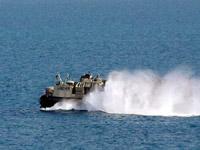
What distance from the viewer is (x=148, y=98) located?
117375mm

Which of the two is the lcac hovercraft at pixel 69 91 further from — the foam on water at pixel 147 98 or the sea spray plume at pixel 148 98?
the sea spray plume at pixel 148 98

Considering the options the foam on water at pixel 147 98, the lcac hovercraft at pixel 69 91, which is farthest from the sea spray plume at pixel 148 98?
the lcac hovercraft at pixel 69 91

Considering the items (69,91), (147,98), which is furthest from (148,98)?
(69,91)

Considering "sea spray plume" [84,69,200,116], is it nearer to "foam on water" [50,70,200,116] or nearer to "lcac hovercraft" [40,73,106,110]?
"foam on water" [50,70,200,116]

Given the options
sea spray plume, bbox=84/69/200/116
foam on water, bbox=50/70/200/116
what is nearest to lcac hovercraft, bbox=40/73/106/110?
foam on water, bbox=50/70/200/116

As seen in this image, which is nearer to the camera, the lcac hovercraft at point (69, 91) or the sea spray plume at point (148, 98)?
the sea spray plume at point (148, 98)

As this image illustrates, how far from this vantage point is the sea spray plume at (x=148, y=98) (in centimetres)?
11569

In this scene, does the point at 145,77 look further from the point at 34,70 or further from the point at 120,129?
the point at 34,70

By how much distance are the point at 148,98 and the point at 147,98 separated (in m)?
0.11

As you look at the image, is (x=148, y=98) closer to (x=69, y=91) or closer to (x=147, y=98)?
(x=147, y=98)

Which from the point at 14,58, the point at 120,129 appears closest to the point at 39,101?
the point at 120,129

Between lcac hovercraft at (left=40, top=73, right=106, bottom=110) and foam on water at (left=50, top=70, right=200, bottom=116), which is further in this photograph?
lcac hovercraft at (left=40, top=73, right=106, bottom=110)

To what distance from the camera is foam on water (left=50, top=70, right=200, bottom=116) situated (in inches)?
4555

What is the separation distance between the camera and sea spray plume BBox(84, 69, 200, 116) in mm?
115688
